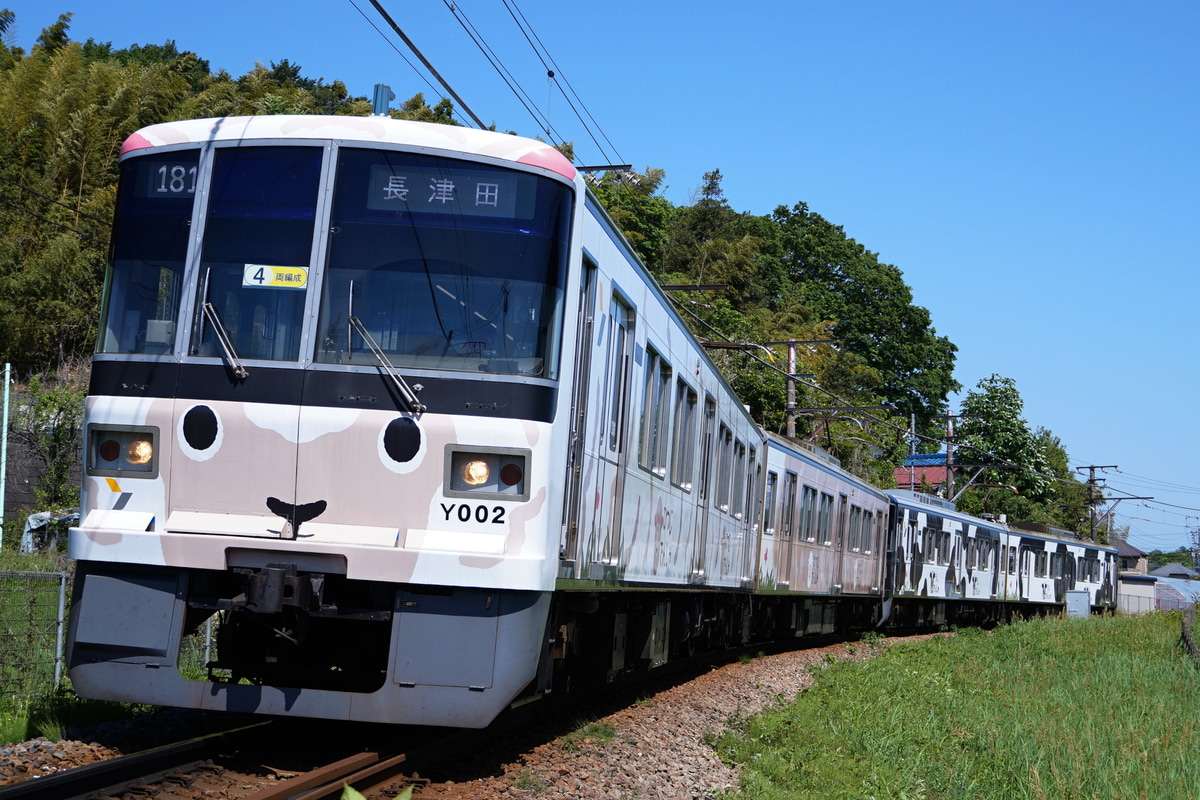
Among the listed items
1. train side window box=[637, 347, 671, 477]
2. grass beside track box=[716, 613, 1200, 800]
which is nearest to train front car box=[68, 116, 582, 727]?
grass beside track box=[716, 613, 1200, 800]

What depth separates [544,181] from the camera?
634 centimetres

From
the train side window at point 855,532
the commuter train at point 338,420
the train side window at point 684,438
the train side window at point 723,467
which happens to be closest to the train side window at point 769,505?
the train side window at point 723,467

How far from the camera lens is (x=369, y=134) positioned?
6.31 meters

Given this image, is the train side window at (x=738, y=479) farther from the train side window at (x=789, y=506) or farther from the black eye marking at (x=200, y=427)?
the black eye marking at (x=200, y=427)

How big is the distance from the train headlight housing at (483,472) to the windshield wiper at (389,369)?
9.8 inches

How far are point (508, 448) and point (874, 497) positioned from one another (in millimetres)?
20383

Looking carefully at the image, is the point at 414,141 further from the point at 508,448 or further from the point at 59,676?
the point at 59,676

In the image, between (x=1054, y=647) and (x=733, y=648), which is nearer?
(x=733, y=648)

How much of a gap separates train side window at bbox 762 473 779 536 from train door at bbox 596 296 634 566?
27.1ft

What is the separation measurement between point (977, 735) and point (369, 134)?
6.85 meters

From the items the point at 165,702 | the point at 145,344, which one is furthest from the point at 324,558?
the point at 145,344

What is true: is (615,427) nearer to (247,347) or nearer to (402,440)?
(402,440)

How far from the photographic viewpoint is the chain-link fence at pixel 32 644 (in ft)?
27.7

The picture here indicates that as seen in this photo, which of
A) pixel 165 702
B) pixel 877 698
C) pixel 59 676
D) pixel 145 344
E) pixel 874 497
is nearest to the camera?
pixel 165 702
